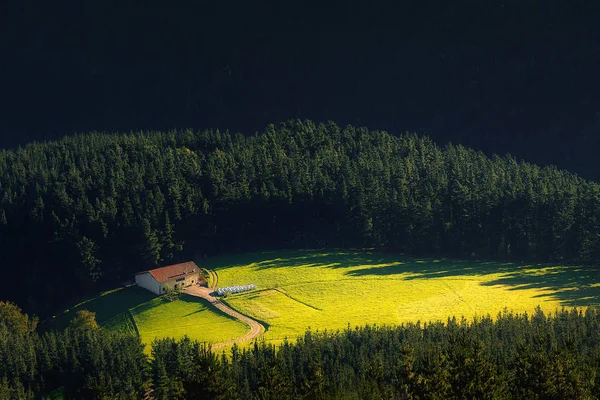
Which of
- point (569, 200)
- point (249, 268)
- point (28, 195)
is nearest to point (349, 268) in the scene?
point (249, 268)

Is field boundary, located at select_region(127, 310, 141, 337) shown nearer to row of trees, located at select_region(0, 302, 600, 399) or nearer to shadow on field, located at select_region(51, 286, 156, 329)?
shadow on field, located at select_region(51, 286, 156, 329)

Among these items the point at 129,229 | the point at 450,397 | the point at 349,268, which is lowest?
the point at 450,397

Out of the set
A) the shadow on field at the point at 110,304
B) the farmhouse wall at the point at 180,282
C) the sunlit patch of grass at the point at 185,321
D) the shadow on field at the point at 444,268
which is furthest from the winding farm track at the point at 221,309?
the shadow on field at the point at 444,268

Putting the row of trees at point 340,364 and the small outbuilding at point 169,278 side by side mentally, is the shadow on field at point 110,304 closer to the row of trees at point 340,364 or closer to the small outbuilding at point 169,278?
the small outbuilding at point 169,278

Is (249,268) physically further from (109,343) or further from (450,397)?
(450,397)

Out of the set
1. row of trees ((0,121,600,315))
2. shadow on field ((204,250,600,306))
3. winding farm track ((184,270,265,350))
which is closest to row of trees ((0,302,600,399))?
winding farm track ((184,270,265,350))

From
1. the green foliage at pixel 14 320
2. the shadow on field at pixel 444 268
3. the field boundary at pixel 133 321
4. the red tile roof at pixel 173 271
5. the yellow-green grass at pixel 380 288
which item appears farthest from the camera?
the red tile roof at pixel 173 271

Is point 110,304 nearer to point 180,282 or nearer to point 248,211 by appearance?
point 180,282
